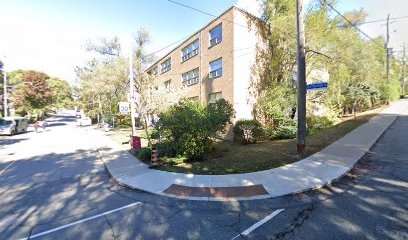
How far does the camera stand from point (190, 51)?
20453 mm

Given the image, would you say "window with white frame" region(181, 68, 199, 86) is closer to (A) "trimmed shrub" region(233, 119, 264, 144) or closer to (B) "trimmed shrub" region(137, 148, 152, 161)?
(A) "trimmed shrub" region(233, 119, 264, 144)

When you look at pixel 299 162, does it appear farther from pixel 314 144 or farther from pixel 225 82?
pixel 225 82

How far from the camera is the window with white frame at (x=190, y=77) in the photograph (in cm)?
1961

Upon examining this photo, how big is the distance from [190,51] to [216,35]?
4660 millimetres

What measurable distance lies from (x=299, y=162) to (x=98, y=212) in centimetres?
678

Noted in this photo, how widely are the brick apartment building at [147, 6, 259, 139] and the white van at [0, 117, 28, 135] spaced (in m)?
20.2

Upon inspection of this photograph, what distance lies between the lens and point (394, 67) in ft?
152

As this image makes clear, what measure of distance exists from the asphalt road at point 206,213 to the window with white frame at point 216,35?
1319cm

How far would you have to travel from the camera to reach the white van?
21.5 meters

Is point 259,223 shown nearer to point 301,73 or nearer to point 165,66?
point 301,73

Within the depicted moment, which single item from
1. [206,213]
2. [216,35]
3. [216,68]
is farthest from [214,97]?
[206,213]

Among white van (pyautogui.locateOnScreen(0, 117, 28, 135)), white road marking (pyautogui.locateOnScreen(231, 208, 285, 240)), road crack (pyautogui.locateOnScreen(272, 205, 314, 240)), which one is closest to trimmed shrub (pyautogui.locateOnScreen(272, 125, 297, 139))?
road crack (pyautogui.locateOnScreen(272, 205, 314, 240))

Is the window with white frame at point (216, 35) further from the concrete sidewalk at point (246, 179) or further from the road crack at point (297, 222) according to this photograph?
the road crack at point (297, 222)

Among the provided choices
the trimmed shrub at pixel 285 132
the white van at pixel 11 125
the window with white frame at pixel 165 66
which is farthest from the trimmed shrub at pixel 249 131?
the white van at pixel 11 125
